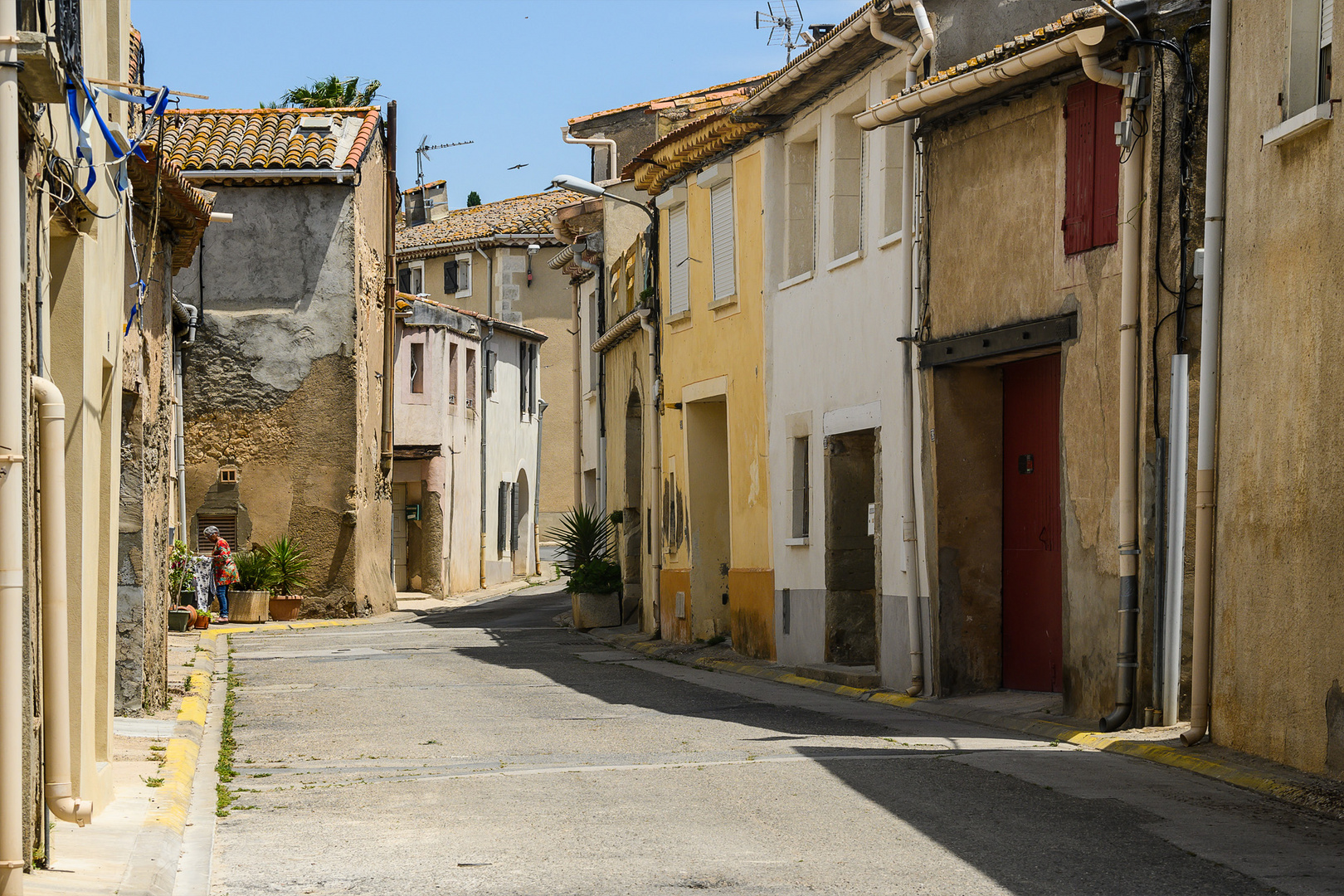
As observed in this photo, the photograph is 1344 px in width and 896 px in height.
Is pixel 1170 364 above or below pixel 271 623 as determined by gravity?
above

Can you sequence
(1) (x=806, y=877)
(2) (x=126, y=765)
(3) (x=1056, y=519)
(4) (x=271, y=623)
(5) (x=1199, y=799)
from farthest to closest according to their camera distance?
(4) (x=271, y=623) < (3) (x=1056, y=519) < (2) (x=126, y=765) < (5) (x=1199, y=799) < (1) (x=806, y=877)

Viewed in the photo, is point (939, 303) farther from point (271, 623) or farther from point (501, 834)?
point (271, 623)

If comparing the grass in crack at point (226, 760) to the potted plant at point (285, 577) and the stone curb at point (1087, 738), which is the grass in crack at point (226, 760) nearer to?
the stone curb at point (1087, 738)

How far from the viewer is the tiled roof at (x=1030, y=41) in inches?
476

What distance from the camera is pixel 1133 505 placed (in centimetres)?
1173

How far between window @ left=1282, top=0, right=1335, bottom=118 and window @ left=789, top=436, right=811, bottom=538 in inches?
370

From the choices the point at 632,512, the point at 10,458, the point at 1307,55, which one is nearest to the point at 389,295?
the point at 632,512

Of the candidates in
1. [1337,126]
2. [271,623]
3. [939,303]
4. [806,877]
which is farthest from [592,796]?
[271,623]

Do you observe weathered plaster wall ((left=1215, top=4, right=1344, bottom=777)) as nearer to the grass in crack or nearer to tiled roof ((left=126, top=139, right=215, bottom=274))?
the grass in crack

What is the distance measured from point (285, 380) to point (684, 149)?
37.4ft

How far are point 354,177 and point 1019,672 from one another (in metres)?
19.2

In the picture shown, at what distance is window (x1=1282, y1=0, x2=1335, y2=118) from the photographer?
382 inches

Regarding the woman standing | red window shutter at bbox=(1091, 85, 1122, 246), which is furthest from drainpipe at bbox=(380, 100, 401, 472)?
red window shutter at bbox=(1091, 85, 1122, 246)

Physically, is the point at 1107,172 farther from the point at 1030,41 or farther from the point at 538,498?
the point at 538,498
